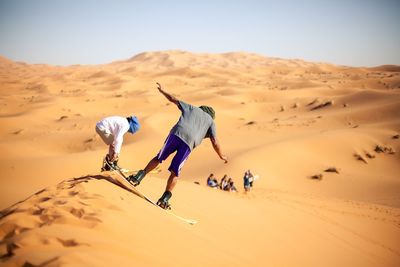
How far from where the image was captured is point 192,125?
14.9ft

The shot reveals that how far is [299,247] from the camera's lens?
5.03m

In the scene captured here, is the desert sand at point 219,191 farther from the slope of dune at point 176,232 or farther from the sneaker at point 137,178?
the sneaker at point 137,178

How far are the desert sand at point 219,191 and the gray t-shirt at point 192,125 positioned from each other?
1.07 m

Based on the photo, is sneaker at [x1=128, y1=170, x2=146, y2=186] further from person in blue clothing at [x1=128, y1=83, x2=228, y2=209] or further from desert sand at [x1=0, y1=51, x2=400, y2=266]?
desert sand at [x1=0, y1=51, x2=400, y2=266]

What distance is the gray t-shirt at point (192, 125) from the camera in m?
4.50

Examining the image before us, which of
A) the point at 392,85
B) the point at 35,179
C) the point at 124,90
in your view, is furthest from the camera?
the point at 124,90

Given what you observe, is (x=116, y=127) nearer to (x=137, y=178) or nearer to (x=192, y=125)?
(x=137, y=178)

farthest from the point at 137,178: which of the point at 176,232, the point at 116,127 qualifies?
the point at 176,232

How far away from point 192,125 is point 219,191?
3.85 m

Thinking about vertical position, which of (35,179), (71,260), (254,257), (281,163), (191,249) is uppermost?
(71,260)

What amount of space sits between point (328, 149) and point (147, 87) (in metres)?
28.7

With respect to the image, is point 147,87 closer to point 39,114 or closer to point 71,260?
point 39,114

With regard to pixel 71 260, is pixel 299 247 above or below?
below

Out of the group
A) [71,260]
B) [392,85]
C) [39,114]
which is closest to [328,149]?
[71,260]
